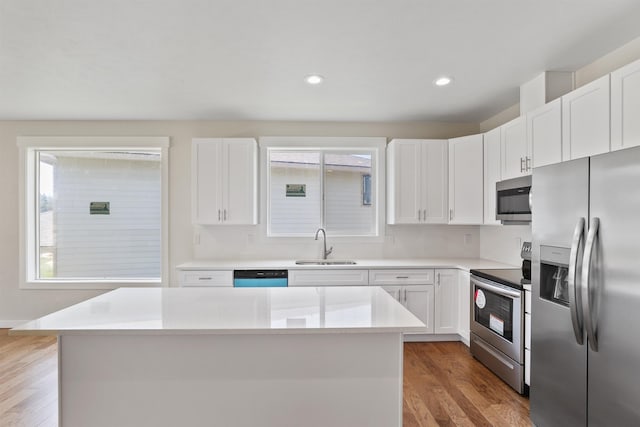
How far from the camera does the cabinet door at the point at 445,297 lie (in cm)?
372

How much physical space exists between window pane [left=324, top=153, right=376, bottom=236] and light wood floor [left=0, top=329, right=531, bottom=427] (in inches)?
60.9

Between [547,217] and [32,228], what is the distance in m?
5.37

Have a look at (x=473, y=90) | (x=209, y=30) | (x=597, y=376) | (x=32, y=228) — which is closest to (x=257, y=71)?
(x=209, y=30)

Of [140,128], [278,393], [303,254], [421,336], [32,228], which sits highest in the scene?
[140,128]

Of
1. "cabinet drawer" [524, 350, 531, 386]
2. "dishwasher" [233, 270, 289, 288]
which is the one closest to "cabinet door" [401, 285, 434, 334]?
"cabinet drawer" [524, 350, 531, 386]

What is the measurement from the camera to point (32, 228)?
14.3 ft

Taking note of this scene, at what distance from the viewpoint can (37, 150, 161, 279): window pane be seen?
4.39 metres

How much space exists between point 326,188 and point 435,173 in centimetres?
131

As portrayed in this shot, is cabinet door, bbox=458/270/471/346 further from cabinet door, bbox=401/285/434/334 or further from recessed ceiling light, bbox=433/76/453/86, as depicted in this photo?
recessed ceiling light, bbox=433/76/453/86

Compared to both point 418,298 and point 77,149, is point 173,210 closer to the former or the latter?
point 77,149

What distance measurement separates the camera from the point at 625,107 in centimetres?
199

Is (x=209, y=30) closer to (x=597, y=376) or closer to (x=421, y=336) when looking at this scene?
(x=597, y=376)

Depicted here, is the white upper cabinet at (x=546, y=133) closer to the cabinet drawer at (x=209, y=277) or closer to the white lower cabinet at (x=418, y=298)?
the white lower cabinet at (x=418, y=298)

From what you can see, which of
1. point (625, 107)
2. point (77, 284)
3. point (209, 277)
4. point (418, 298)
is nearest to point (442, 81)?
point (625, 107)
